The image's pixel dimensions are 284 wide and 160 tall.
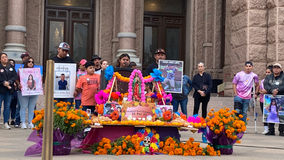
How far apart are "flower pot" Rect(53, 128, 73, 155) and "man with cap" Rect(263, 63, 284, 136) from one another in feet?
22.5

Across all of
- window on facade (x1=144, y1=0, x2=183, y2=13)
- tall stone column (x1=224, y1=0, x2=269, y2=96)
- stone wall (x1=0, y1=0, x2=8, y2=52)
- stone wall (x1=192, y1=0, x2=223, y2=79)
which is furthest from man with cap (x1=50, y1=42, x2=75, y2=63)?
window on facade (x1=144, y1=0, x2=183, y2=13)

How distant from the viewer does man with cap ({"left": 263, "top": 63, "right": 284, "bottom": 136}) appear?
11.6 metres

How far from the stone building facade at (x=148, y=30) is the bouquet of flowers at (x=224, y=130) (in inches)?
363

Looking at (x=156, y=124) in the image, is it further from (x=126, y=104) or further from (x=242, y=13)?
(x=242, y=13)

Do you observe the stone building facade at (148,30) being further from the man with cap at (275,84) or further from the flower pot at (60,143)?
the flower pot at (60,143)

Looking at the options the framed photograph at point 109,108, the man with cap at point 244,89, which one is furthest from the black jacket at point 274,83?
the framed photograph at point 109,108

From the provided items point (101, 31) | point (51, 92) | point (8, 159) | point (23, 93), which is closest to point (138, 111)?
point (8, 159)

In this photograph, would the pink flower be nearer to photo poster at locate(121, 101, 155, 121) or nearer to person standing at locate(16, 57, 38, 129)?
photo poster at locate(121, 101, 155, 121)

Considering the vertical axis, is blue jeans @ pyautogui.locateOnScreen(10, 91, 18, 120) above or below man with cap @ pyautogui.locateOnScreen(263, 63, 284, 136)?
below

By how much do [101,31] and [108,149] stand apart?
13.1 m

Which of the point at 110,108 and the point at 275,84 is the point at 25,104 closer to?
the point at 110,108

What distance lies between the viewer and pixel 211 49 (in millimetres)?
20297

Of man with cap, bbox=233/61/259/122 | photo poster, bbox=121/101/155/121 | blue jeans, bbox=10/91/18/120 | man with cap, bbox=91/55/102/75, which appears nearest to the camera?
photo poster, bbox=121/101/155/121

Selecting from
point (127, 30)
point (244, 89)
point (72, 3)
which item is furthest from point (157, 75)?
point (72, 3)
